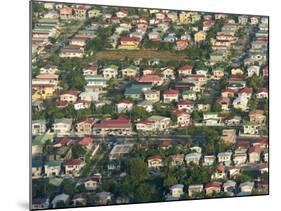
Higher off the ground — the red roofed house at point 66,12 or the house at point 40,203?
the red roofed house at point 66,12

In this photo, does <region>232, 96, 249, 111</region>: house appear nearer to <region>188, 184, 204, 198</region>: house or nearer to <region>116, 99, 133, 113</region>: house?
<region>188, 184, 204, 198</region>: house

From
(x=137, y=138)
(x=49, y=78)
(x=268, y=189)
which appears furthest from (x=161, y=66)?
(x=268, y=189)

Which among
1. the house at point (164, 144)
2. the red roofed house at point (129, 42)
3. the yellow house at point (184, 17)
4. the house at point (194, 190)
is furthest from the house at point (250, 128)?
the red roofed house at point (129, 42)

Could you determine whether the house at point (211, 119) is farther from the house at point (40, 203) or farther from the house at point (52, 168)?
the house at point (40, 203)

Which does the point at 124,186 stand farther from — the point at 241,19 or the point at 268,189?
the point at 241,19

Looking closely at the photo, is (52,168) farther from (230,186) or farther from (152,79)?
(230,186)
